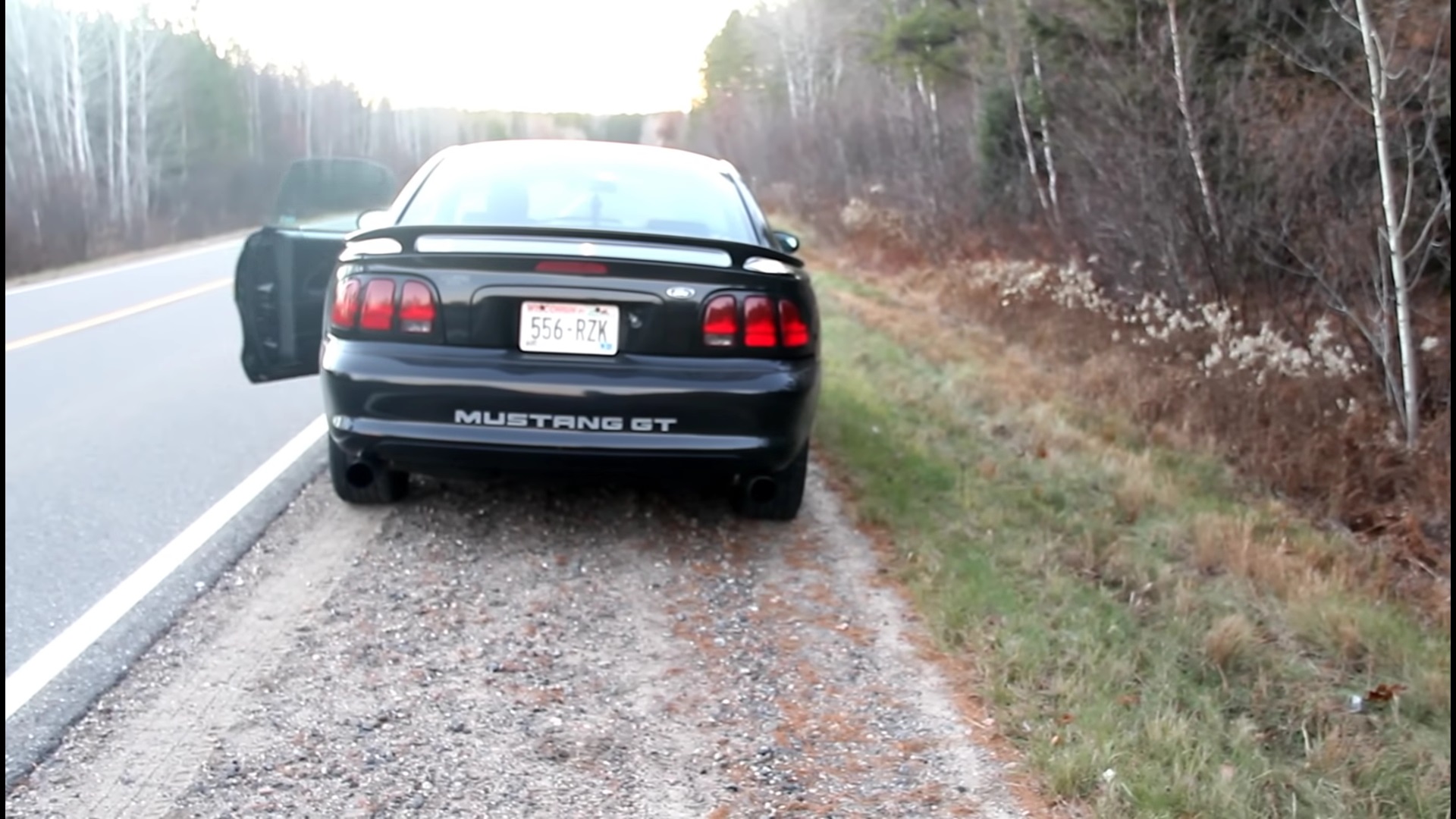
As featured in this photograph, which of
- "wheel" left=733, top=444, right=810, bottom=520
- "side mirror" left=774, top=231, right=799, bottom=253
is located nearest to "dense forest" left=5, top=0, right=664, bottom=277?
"side mirror" left=774, top=231, right=799, bottom=253

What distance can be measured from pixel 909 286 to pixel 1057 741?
1430cm

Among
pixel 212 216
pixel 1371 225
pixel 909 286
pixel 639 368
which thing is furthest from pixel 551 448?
pixel 212 216

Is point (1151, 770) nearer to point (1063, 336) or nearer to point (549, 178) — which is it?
point (549, 178)

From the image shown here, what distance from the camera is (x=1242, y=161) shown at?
1023 centimetres

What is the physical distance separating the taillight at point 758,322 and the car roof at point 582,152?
53.0 inches

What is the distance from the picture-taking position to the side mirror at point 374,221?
5.02m

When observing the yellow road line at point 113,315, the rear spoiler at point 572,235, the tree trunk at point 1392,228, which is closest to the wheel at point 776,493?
the rear spoiler at point 572,235

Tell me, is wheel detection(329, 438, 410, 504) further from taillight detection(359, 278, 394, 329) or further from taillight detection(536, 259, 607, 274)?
taillight detection(536, 259, 607, 274)

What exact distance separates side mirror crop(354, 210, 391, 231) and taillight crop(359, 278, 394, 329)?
0.46 meters

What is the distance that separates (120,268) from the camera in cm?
2083

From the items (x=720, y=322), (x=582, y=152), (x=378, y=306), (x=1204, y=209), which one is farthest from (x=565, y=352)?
(x=1204, y=209)

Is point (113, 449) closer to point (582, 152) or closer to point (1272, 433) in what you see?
point (582, 152)

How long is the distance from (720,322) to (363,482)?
172cm

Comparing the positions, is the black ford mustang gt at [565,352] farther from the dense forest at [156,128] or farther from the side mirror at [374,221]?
the dense forest at [156,128]
